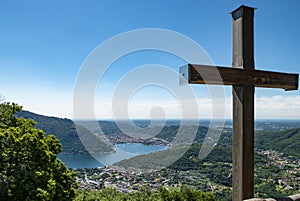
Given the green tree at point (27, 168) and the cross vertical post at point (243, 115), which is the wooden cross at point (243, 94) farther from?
the green tree at point (27, 168)

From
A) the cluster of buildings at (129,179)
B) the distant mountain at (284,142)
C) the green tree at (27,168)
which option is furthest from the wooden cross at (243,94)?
the distant mountain at (284,142)

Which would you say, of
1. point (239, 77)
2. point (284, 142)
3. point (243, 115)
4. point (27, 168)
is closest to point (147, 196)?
point (27, 168)

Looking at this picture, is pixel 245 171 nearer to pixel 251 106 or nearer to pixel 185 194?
pixel 251 106

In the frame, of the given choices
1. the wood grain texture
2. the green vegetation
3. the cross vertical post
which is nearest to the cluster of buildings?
the green vegetation

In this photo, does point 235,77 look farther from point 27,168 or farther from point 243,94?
point 27,168

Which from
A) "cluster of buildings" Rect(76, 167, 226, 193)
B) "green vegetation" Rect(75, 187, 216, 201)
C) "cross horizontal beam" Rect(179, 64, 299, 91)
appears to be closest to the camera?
"cross horizontal beam" Rect(179, 64, 299, 91)

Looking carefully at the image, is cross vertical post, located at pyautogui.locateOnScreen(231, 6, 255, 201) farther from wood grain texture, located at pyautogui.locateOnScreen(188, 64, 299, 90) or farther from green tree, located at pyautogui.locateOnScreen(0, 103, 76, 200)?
green tree, located at pyautogui.locateOnScreen(0, 103, 76, 200)

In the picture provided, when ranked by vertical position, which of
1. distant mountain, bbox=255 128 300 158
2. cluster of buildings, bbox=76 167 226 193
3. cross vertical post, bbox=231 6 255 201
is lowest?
cluster of buildings, bbox=76 167 226 193
